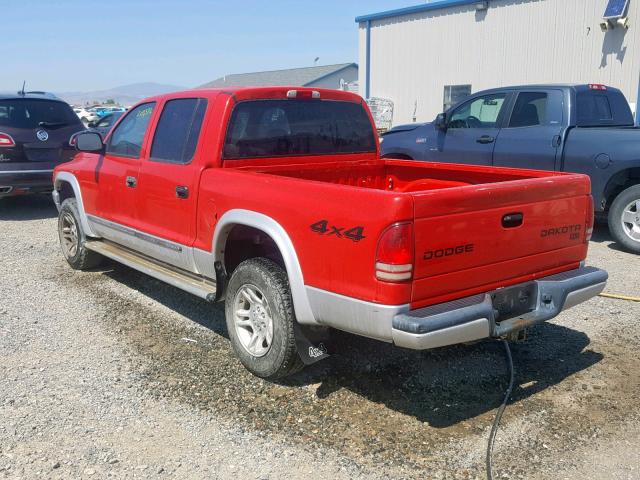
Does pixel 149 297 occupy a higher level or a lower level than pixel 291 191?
lower

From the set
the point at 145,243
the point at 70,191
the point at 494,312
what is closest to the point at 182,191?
the point at 145,243

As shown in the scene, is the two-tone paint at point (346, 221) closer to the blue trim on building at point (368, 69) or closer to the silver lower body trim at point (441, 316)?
the silver lower body trim at point (441, 316)

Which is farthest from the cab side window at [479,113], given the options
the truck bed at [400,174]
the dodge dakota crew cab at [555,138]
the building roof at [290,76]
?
the building roof at [290,76]

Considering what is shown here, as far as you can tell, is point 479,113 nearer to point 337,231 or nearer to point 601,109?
point 601,109

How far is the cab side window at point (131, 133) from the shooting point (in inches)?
210

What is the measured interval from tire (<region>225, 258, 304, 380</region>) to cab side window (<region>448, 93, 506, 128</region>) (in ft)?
18.0

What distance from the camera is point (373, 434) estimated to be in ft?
11.4

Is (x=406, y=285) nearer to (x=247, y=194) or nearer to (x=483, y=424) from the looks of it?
(x=483, y=424)

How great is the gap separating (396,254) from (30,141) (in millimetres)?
7968

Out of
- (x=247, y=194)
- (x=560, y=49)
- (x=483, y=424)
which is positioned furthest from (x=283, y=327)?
(x=560, y=49)

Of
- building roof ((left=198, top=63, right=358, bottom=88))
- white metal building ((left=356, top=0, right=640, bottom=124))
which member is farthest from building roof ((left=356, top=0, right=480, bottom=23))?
building roof ((left=198, top=63, right=358, bottom=88))

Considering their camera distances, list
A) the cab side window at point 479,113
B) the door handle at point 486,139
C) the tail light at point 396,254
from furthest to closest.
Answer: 1. the cab side window at point 479,113
2. the door handle at point 486,139
3. the tail light at point 396,254

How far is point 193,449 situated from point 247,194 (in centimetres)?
152

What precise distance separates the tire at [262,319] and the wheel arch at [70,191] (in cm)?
254
